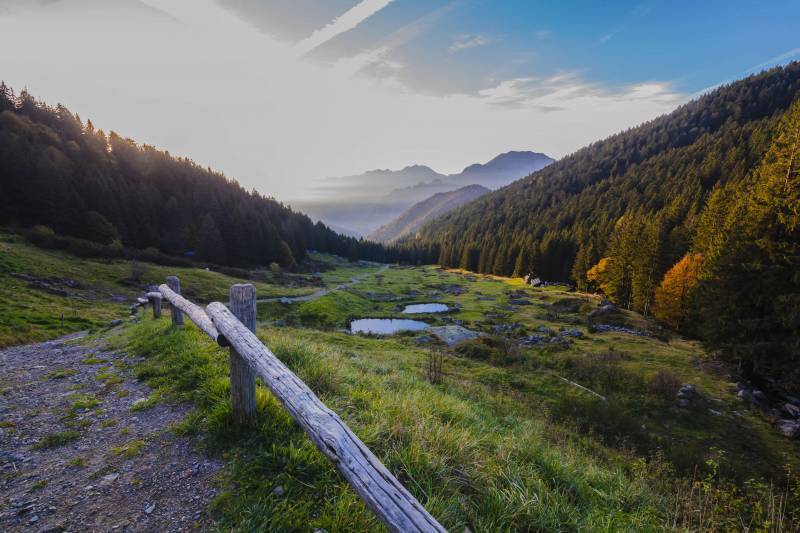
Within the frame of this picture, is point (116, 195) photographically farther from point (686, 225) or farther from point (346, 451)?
point (686, 225)

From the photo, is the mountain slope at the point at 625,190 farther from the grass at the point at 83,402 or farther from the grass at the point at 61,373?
the grass at the point at 61,373

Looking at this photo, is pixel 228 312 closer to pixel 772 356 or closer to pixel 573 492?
pixel 573 492

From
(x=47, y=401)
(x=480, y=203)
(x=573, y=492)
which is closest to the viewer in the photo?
(x=573, y=492)

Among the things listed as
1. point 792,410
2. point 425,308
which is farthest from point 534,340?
point 425,308

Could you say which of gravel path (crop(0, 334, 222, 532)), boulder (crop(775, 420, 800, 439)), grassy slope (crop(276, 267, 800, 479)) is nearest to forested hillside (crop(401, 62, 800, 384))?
grassy slope (crop(276, 267, 800, 479))

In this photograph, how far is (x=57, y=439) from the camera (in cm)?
488

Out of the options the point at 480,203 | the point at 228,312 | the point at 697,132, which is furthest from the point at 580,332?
the point at 697,132

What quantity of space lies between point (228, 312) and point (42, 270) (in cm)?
4606

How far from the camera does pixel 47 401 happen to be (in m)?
6.48

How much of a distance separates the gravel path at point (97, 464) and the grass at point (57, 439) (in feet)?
0.04

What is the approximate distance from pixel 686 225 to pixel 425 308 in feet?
176

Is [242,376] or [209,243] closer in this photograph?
[242,376]

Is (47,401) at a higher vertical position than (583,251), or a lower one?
lower

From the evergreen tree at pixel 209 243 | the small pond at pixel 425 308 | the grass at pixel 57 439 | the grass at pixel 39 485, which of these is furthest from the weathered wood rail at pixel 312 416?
the evergreen tree at pixel 209 243
